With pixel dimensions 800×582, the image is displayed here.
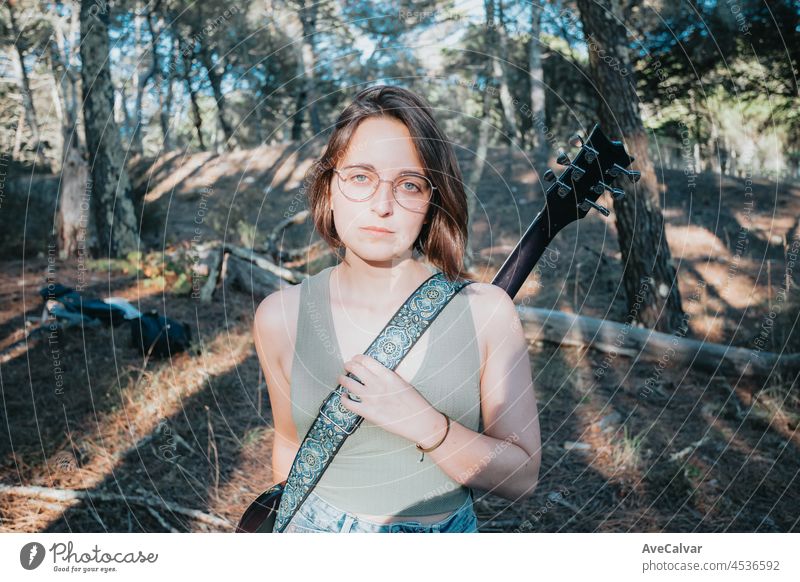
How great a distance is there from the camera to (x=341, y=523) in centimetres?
148

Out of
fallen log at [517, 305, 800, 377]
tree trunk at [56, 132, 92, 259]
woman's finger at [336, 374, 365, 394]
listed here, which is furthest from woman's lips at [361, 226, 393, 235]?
tree trunk at [56, 132, 92, 259]

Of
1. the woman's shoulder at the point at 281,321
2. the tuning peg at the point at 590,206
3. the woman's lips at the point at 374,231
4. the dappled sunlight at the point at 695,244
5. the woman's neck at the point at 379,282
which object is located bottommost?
the dappled sunlight at the point at 695,244

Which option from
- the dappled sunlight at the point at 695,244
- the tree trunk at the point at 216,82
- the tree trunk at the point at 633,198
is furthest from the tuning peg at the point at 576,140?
the dappled sunlight at the point at 695,244

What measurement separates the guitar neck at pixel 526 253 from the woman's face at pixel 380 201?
36 cm

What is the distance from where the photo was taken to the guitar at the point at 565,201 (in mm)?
1485

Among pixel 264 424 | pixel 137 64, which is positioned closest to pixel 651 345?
pixel 264 424

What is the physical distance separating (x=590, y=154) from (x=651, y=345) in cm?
294

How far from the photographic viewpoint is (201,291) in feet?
16.1

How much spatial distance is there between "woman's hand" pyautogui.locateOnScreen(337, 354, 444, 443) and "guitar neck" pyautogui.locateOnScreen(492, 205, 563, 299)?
0.47m

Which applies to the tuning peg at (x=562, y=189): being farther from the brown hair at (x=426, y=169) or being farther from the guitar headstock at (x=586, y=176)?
the brown hair at (x=426, y=169)
